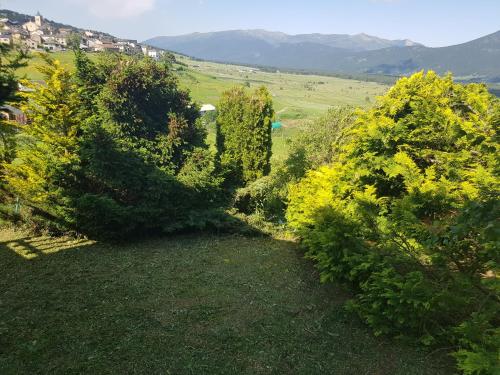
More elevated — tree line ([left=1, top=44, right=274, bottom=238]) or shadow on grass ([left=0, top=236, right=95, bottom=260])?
tree line ([left=1, top=44, right=274, bottom=238])

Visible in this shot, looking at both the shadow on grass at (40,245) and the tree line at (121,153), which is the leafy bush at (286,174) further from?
the shadow on grass at (40,245)

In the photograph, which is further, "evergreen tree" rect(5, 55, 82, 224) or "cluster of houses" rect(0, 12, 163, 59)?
"cluster of houses" rect(0, 12, 163, 59)

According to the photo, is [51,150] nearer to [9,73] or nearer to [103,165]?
[103,165]

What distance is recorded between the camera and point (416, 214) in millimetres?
8750

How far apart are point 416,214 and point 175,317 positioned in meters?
6.26

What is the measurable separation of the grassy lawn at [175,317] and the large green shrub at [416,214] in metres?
0.94

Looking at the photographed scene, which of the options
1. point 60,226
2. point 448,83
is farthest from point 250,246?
point 448,83

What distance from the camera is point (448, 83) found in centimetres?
1138

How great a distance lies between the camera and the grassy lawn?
709 cm

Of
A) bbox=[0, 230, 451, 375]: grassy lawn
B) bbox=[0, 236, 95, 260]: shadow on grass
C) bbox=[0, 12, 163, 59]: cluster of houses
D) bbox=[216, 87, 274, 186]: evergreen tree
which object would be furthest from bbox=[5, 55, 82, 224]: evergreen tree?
bbox=[0, 12, 163, 59]: cluster of houses

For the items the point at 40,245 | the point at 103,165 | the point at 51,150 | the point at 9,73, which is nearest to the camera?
the point at 9,73

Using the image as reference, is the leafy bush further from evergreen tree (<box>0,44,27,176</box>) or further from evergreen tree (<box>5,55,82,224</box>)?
evergreen tree (<box>0,44,27,176</box>)

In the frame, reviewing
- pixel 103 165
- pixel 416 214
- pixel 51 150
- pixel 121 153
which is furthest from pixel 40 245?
pixel 416 214

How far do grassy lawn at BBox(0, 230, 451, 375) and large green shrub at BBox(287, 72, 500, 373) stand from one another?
0.94 meters
